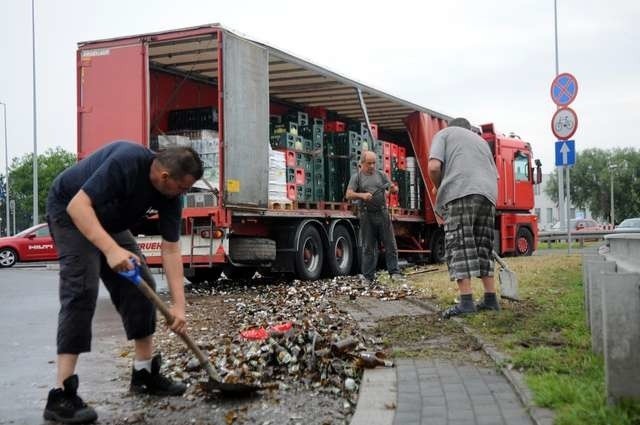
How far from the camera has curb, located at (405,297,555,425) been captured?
3.43 m

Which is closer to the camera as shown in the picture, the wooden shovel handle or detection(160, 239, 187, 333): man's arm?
the wooden shovel handle

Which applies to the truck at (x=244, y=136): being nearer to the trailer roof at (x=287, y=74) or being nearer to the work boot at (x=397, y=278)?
the trailer roof at (x=287, y=74)

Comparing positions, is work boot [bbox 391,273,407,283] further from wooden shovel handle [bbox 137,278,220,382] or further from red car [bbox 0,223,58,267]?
red car [bbox 0,223,58,267]

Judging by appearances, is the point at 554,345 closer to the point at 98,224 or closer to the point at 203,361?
the point at 203,361

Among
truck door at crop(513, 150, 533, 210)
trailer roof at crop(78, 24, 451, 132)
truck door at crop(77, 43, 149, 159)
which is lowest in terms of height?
truck door at crop(513, 150, 533, 210)

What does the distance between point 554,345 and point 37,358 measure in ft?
13.4

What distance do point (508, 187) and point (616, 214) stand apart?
64.8 m

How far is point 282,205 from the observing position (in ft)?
39.7

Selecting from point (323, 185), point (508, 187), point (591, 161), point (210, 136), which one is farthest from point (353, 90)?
point (591, 161)

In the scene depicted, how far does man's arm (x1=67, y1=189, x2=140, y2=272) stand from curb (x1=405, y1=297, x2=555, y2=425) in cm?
212

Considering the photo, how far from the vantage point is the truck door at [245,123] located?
10531 mm

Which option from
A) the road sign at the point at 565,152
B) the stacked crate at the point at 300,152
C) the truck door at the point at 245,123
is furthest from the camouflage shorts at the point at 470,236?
the road sign at the point at 565,152

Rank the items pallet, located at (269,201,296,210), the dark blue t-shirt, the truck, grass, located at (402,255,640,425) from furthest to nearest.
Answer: pallet, located at (269,201,296,210)
the truck
the dark blue t-shirt
grass, located at (402,255,640,425)

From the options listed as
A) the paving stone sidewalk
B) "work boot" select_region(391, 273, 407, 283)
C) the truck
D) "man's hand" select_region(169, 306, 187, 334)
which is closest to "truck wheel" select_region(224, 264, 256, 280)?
the truck
